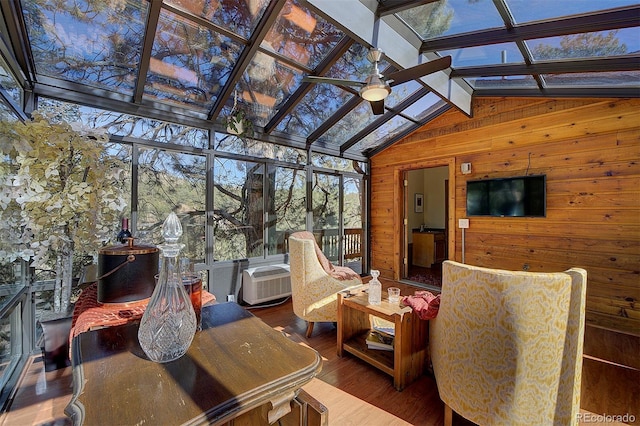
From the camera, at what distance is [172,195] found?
132 inches

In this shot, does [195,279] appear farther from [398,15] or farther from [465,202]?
[465,202]

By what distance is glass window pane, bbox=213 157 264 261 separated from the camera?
374 centimetres

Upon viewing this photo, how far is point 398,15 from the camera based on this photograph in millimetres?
2732

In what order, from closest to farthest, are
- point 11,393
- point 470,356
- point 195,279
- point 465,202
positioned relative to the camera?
point 195,279 < point 470,356 < point 11,393 < point 465,202

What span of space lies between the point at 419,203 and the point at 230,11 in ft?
19.7

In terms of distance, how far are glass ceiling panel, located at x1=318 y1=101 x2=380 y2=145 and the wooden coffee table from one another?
2774mm

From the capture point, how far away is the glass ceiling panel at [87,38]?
2098mm

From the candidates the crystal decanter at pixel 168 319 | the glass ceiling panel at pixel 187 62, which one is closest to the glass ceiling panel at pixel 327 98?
the glass ceiling panel at pixel 187 62

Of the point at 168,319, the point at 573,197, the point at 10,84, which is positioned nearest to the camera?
the point at 168,319

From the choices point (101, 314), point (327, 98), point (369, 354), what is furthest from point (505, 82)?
point (101, 314)

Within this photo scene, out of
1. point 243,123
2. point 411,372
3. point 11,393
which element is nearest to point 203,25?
point 243,123

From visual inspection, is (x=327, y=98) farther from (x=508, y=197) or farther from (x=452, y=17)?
(x=508, y=197)

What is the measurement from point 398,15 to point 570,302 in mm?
2791

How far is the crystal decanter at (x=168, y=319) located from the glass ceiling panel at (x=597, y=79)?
4.31 meters
